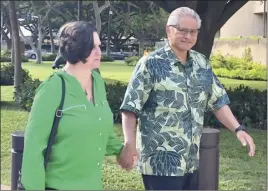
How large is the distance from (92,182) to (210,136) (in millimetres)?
1964

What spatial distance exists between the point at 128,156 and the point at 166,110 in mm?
367

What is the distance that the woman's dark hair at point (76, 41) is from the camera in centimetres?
282

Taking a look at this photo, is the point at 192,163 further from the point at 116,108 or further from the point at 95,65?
the point at 116,108

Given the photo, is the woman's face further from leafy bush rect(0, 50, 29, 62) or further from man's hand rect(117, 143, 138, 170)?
leafy bush rect(0, 50, 29, 62)

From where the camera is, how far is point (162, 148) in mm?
3508

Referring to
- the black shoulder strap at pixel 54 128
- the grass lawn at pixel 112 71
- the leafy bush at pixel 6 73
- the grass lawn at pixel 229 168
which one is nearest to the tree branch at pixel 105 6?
the grass lawn at pixel 112 71

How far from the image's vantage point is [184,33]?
3520 mm

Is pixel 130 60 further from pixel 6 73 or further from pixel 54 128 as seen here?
pixel 54 128

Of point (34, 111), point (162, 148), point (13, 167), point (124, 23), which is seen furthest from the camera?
point (124, 23)

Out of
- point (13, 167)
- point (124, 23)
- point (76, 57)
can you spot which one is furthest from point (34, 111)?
point (124, 23)

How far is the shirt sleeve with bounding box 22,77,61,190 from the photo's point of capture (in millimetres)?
2723

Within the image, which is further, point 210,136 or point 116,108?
point 116,108

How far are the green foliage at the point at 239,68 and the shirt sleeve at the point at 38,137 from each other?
1608 cm

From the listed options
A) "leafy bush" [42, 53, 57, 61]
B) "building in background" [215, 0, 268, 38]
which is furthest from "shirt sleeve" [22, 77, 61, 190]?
"building in background" [215, 0, 268, 38]
